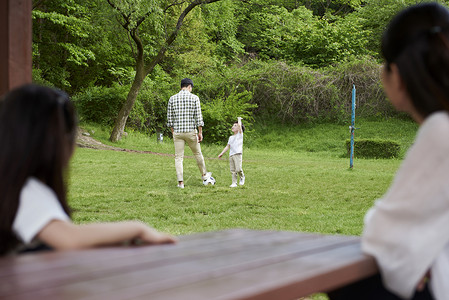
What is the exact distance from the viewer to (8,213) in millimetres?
1516

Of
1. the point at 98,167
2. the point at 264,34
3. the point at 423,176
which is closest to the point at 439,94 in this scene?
the point at 423,176

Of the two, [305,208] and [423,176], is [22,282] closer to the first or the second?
[423,176]

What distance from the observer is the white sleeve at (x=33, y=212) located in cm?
151

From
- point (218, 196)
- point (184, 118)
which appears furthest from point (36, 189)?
point (184, 118)

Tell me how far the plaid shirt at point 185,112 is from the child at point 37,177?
7.62 metres

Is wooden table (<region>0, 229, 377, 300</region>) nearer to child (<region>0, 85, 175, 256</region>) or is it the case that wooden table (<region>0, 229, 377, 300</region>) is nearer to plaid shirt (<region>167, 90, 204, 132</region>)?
child (<region>0, 85, 175, 256</region>)

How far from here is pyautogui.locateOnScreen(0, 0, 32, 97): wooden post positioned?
93.9 inches

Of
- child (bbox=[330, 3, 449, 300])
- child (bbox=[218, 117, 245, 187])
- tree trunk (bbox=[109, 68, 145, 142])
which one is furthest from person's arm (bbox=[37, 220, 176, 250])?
tree trunk (bbox=[109, 68, 145, 142])

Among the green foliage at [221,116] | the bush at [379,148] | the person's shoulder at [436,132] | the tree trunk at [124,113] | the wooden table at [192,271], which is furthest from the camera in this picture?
the green foliage at [221,116]

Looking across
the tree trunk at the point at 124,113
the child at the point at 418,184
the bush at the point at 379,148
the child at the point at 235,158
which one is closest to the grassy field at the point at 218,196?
the child at the point at 235,158

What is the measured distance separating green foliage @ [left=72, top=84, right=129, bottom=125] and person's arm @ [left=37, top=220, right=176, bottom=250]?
2147 centimetres

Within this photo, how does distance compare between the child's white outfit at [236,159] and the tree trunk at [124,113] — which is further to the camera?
the tree trunk at [124,113]

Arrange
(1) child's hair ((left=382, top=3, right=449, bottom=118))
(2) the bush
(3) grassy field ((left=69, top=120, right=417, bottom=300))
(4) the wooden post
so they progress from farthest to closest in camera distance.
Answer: (2) the bush → (3) grassy field ((left=69, top=120, right=417, bottom=300)) → (4) the wooden post → (1) child's hair ((left=382, top=3, right=449, bottom=118))

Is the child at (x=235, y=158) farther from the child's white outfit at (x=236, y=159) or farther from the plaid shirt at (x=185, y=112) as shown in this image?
the plaid shirt at (x=185, y=112)
